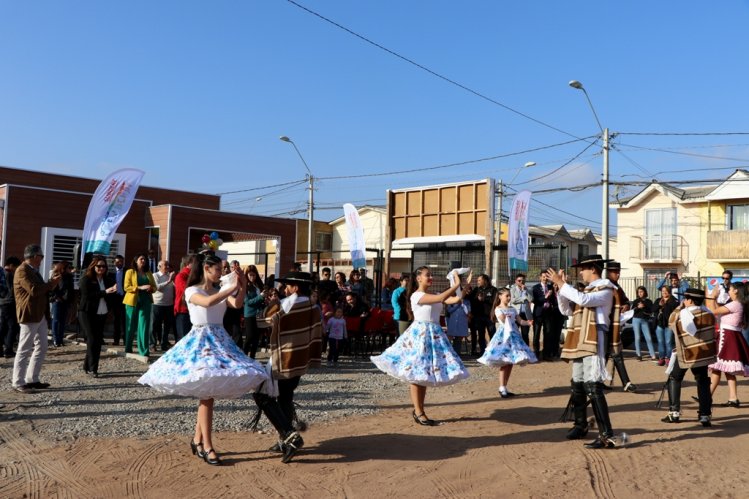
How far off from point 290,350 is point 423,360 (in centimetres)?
187

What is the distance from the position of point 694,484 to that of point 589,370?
153 centimetres

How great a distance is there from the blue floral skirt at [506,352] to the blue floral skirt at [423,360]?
7.02ft

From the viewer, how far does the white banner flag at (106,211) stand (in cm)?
1249

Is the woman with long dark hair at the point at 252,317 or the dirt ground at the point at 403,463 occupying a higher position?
the woman with long dark hair at the point at 252,317

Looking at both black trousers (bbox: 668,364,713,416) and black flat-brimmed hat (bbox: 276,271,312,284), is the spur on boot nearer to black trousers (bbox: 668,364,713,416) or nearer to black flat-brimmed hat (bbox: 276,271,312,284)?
black trousers (bbox: 668,364,713,416)

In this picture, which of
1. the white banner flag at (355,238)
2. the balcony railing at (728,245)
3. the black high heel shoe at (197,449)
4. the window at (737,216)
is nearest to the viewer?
the black high heel shoe at (197,449)

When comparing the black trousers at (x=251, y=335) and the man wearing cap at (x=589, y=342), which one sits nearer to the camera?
the man wearing cap at (x=589, y=342)

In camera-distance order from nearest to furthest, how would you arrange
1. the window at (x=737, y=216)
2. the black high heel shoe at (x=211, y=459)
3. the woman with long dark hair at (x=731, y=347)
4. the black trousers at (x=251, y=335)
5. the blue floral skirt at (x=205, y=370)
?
1. the blue floral skirt at (x=205, y=370)
2. the black high heel shoe at (x=211, y=459)
3. the woman with long dark hair at (x=731, y=347)
4. the black trousers at (x=251, y=335)
5. the window at (x=737, y=216)

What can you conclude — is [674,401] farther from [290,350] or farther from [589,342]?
[290,350]

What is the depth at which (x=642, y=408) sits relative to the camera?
890cm

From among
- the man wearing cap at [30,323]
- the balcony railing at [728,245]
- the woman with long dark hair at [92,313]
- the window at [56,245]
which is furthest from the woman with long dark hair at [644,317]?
the balcony railing at [728,245]

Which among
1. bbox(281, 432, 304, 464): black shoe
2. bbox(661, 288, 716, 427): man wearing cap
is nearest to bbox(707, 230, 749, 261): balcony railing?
bbox(661, 288, 716, 427): man wearing cap

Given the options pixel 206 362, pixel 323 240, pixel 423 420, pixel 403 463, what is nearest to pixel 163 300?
pixel 423 420

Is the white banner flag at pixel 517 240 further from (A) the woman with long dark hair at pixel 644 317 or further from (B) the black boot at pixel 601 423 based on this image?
(B) the black boot at pixel 601 423
